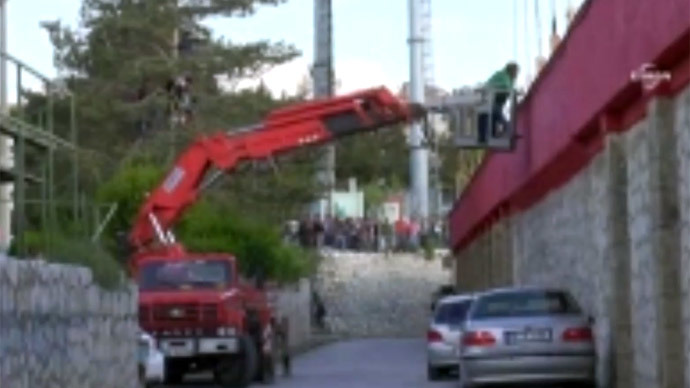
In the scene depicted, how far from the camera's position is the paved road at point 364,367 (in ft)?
123

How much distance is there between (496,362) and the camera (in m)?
29.2

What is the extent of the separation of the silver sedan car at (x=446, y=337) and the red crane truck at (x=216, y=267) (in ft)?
9.95

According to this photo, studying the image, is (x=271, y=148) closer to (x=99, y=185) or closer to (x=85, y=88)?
(x=99, y=185)

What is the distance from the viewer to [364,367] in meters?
45.6

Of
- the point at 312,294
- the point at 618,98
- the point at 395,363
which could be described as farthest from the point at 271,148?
the point at 312,294

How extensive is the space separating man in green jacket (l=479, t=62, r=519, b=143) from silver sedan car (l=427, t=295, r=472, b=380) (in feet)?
11.2

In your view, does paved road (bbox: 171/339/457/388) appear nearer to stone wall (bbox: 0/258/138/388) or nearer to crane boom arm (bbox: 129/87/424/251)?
crane boom arm (bbox: 129/87/424/251)

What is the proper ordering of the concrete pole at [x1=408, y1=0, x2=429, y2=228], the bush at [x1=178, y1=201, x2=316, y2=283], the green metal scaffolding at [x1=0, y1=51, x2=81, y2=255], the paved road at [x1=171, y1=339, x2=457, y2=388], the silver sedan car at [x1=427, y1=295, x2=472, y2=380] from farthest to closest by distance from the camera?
the concrete pole at [x1=408, y1=0, x2=429, y2=228], the bush at [x1=178, y1=201, x2=316, y2=283], the silver sedan car at [x1=427, y1=295, x2=472, y2=380], the paved road at [x1=171, y1=339, x2=457, y2=388], the green metal scaffolding at [x1=0, y1=51, x2=81, y2=255]

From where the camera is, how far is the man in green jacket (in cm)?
4087

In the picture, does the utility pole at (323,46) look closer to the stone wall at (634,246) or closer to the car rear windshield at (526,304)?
the stone wall at (634,246)

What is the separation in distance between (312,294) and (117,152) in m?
8.91

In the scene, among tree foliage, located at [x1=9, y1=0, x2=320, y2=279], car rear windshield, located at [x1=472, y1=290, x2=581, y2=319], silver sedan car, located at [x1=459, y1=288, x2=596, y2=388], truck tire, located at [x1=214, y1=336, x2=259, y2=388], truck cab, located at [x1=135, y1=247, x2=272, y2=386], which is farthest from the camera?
tree foliage, located at [x1=9, y1=0, x2=320, y2=279]

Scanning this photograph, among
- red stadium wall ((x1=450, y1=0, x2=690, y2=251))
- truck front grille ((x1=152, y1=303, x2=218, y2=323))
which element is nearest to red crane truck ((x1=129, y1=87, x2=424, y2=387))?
truck front grille ((x1=152, y1=303, x2=218, y2=323))

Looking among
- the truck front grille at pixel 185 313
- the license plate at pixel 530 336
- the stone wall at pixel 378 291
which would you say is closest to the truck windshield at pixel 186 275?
the truck front grille at pixel 185 313
